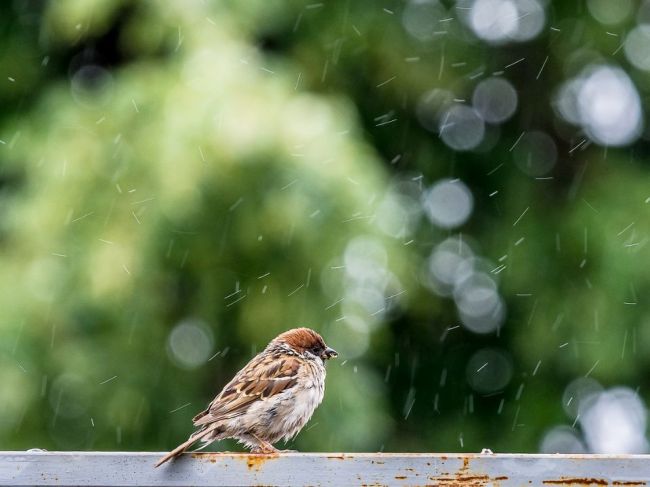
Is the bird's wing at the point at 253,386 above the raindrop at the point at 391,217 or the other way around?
above

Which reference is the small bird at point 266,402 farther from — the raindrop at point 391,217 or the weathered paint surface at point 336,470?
the weathered paint surface at point 336,470

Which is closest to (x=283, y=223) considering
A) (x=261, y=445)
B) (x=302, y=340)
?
(x=302, y=340)

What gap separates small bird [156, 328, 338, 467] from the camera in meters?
3.87

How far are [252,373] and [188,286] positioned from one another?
180cm

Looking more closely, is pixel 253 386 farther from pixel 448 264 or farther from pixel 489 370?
pixel 489 370

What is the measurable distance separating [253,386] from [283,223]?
4.60ft

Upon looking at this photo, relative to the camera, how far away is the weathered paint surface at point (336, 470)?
2.13 meters

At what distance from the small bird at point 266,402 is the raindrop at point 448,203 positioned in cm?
301

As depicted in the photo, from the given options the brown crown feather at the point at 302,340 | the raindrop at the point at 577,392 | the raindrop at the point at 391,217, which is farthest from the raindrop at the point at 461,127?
the brown crown feather at the point at 302,340

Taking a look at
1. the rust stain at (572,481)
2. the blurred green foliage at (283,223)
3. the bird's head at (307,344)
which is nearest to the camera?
the rust stain at (572,481)

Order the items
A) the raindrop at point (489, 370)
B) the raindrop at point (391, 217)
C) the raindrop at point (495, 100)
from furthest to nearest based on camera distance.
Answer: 1. the raindrop at point (495, 100)
2. the raindrop at point (489, 370)
3. the raindrop at point (391, 217)

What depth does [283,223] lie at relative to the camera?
17.3 ft

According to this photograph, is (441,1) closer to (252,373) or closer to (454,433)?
(454,433)

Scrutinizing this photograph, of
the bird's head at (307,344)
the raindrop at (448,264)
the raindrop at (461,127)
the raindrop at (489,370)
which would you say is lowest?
the raindrop at (489,370)
